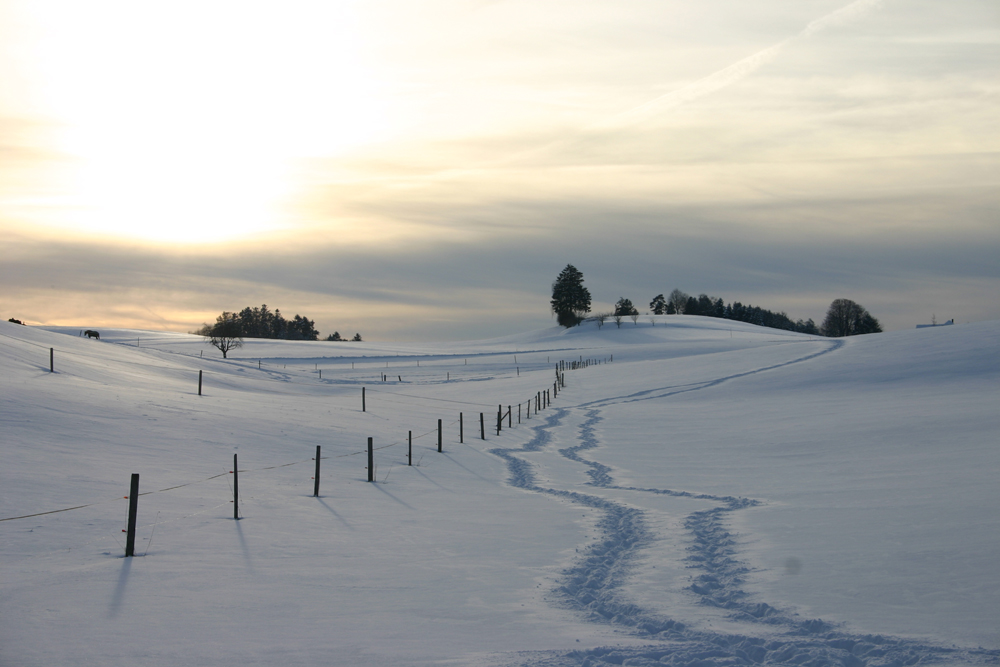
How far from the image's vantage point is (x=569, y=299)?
139 meters

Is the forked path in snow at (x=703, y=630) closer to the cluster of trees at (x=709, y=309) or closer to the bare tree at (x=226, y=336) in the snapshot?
the bare tree at (x=226, y=336)

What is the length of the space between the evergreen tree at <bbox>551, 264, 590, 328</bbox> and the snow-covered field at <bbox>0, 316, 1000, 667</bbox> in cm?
10611

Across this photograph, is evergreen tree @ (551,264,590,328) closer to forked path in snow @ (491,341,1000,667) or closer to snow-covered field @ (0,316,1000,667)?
snow-covered field @ (0,316,1000,667)

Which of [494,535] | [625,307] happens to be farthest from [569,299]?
[494,535]

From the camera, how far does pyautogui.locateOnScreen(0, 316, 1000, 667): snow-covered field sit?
8094 millimetres

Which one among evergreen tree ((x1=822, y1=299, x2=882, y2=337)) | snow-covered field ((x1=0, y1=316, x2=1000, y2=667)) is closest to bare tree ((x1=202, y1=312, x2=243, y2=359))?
snow-covered field ((x1=0, y1=316, x2=1000, y2=667))

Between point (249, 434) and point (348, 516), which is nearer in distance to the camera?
point (348, 516)

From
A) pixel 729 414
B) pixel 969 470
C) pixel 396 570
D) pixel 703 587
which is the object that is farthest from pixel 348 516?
pixel 729 414

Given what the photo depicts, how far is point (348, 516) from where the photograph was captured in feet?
49.1

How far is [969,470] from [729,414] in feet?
55.1

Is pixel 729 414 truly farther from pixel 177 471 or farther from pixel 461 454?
pixel 177 471

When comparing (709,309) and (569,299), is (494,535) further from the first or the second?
(709,309)

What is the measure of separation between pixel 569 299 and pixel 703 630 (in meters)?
131

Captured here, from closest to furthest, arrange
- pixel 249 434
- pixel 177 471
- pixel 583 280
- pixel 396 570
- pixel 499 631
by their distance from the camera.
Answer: pixel 499 631, pixel 396 570, pixel 177 471, pixel 249 434, pixel 583 280
